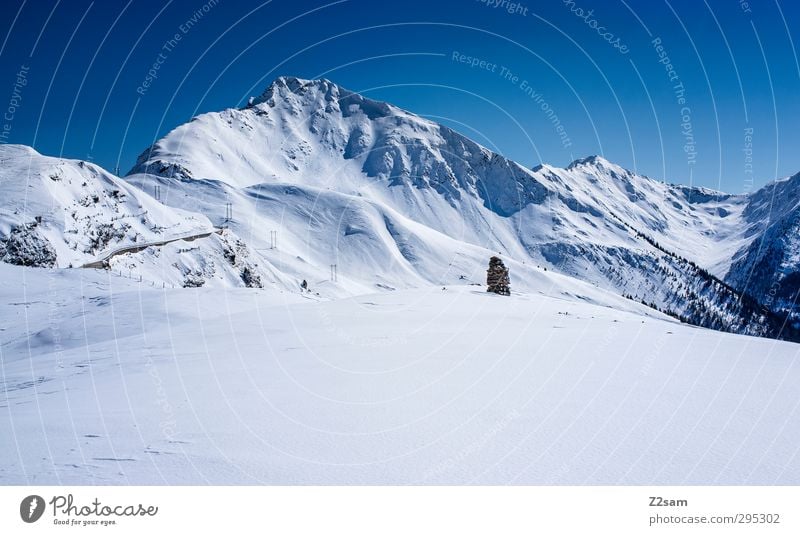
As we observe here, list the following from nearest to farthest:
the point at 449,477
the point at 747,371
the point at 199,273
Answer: the point at 449,477 → the point at 747,371 → the point at 199,273

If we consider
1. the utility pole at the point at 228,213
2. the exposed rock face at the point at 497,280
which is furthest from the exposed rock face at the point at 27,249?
the utility pole at the point at 228,213

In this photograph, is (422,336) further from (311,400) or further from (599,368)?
(311,400)

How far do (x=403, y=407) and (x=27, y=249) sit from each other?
188 ft

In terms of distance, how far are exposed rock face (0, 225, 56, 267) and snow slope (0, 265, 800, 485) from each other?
41.4 m

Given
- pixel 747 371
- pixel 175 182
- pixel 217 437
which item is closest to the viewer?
pixel 217 437

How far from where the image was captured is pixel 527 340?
46.2 feet

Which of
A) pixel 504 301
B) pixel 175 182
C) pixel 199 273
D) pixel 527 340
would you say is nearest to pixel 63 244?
pixel 199 273

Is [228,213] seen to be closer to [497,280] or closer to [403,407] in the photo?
[497,280]

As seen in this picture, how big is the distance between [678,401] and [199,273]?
226ft

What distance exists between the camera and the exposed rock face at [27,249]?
49.1m

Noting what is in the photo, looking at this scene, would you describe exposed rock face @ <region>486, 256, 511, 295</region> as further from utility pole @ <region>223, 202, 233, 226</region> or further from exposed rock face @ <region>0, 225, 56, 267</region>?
utility pole @ <region>223, 202, 233, 226</region>

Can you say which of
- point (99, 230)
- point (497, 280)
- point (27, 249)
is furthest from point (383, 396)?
point (99, 230)

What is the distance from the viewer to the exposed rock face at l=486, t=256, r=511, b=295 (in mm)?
27922

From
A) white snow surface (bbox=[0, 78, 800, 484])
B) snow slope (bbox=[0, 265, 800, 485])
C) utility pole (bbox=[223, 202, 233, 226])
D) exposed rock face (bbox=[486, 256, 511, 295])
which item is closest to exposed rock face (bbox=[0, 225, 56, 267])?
white snow surface (bbox=[0, 78, 800, 484])
